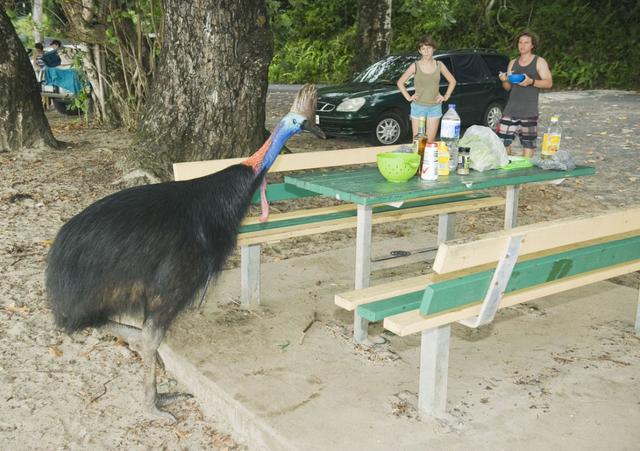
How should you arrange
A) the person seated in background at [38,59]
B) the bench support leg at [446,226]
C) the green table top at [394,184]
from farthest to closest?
the person seated in background at [38,59] < the bench support leg at [446,226] < the green table top at [394,184]

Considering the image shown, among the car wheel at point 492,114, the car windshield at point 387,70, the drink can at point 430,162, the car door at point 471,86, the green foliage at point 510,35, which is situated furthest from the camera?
the green foliage at point 510,35

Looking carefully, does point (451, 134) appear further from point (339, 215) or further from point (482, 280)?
point (482, 280)

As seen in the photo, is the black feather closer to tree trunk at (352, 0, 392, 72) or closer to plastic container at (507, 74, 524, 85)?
plastic container at (507, 74, 524, 85)

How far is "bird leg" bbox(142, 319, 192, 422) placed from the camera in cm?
329

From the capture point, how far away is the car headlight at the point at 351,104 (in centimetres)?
1099

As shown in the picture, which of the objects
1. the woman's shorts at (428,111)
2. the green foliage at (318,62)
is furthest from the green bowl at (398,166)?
the green foliage at (318,62)

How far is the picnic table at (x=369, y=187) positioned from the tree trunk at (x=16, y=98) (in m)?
5.57

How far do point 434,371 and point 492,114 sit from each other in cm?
1032

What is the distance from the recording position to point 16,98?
8.64 m

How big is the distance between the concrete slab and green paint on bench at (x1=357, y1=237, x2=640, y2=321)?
0.48 m

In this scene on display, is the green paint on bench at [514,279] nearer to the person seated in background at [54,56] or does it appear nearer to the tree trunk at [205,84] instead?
the tree trunk at [205,84]

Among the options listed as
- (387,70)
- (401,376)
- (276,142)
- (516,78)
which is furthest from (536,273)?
(387,70)

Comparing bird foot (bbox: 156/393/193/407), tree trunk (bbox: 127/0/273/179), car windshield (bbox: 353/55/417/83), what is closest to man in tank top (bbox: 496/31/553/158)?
tree trunk (bbox: 127/0/273/179)

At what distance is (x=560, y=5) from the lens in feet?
78.0
